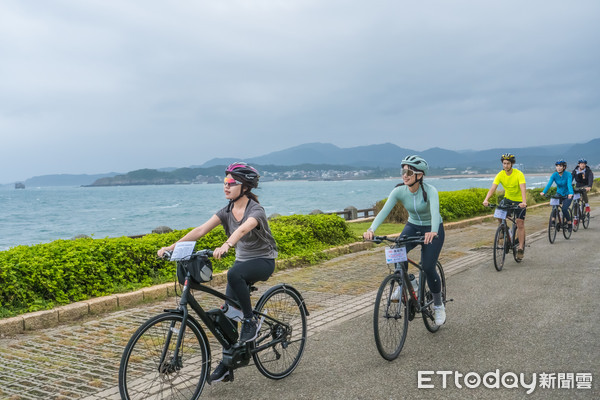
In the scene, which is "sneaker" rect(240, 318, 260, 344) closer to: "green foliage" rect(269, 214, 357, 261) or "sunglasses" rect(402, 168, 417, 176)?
"sunglasses" rect(402, 168, 417, 176)

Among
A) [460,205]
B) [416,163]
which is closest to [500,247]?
[416,163]

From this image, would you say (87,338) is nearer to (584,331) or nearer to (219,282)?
(219,282)

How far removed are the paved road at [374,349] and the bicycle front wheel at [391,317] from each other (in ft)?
0.49

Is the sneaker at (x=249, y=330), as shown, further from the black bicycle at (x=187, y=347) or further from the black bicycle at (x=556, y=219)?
the black bicycle at (x=556, y=219)

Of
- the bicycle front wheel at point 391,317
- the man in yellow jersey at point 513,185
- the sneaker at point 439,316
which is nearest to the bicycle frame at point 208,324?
the bicycle front wheel at point 391,317

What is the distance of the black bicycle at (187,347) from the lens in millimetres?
3809

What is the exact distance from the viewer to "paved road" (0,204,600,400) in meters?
4.53

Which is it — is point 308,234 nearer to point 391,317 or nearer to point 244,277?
point 391,317

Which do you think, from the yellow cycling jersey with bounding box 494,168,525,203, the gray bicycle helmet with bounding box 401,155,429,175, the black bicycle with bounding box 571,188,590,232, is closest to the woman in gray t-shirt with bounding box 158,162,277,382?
the gray bicycle helmet with bounding box 401,155,429,175

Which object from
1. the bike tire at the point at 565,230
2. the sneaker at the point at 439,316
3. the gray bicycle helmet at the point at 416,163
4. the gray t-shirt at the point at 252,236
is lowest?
the bike tire at the point at 565,230

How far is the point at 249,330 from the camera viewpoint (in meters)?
4.55

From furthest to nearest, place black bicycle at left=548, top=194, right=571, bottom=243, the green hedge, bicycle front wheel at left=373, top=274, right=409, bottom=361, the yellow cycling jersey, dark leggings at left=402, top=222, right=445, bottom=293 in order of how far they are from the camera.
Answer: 1. black bicycle at left=548, top=194, right=571, bottom=243
2. the yellow cycling jersey
3. the green hedge
4. dark leggings at left=402, top=222, right=445, bottom=293
5. bicycle front wheel at left=373, top=274, right=409, bottom=361

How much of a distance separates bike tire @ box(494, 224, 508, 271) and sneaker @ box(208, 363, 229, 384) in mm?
6763

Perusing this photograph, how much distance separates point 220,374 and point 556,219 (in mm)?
11895
